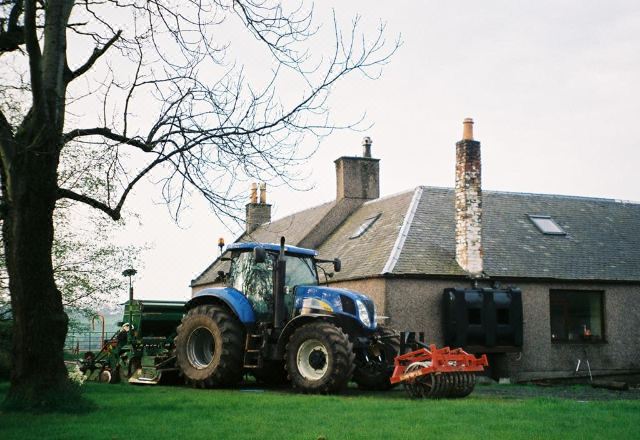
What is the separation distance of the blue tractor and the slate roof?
6903 mm

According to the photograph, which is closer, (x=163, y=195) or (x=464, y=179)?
(x=163, y=195)

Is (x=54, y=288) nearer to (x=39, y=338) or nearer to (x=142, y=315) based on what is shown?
(x=39, y=338)

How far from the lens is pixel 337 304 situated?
13.6 meters

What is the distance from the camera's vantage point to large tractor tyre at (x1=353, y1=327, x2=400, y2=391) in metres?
13.6

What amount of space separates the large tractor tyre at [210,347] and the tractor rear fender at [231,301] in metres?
0.19

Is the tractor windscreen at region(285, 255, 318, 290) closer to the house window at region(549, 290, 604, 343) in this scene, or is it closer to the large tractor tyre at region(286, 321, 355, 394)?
the large tractor tyre at region(286, 321, 355, 394)

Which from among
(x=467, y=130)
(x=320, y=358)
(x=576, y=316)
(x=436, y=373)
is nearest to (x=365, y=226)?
(x=467, y=130)

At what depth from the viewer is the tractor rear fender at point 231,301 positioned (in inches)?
551

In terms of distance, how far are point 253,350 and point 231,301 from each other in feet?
3.45

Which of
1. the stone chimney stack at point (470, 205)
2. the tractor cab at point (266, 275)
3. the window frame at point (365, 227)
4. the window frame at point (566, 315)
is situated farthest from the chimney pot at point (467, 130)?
the tractor cab at point (266, 275)

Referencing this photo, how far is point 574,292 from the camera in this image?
23141 millimetres

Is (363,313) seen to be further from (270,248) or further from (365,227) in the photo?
(365,227)

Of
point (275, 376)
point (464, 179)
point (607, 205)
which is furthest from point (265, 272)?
point (607, 205)

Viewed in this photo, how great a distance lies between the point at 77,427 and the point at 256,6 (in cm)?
546
